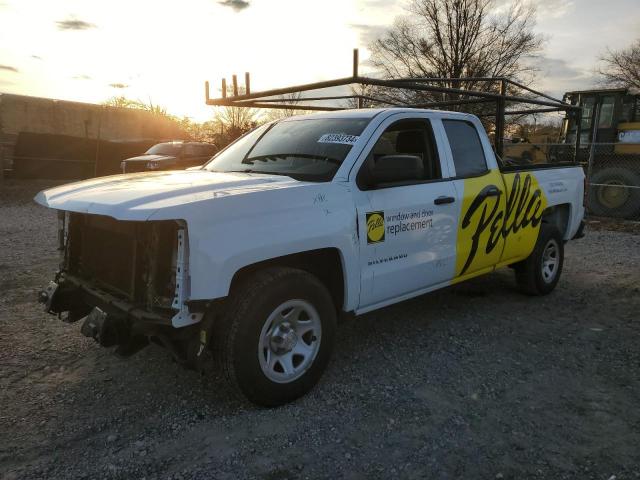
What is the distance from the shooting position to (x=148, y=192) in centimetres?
295

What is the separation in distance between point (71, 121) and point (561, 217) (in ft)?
64.9

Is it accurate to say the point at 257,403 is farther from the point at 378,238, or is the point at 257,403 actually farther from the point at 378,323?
the point at 378,323

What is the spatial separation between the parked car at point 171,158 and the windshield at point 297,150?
1046 centimetres

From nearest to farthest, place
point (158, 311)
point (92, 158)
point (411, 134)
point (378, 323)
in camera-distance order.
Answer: point (158, 311) < point (411, 134) < point (378, 323) < point (92, 158)

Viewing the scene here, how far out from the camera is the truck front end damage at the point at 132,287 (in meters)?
2.84

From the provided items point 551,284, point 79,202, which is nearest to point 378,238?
point 79,202

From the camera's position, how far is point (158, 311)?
2.89 m

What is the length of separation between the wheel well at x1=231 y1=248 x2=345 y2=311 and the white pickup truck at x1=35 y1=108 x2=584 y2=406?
0.4 inches

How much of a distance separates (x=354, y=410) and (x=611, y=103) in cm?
1404

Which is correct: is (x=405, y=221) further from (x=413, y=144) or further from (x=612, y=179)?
(x=612, y=179)

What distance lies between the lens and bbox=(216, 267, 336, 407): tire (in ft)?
9.68

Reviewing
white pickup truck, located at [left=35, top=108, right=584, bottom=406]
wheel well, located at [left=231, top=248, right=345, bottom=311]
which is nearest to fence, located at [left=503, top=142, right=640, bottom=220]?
white pickup truck, located at [left=35, top=108, right=584, bottom=406]

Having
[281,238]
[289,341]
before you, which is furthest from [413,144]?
[289,341]

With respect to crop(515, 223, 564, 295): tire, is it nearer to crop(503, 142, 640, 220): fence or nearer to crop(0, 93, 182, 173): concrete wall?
crop(503, 142, 640, 220): fence
